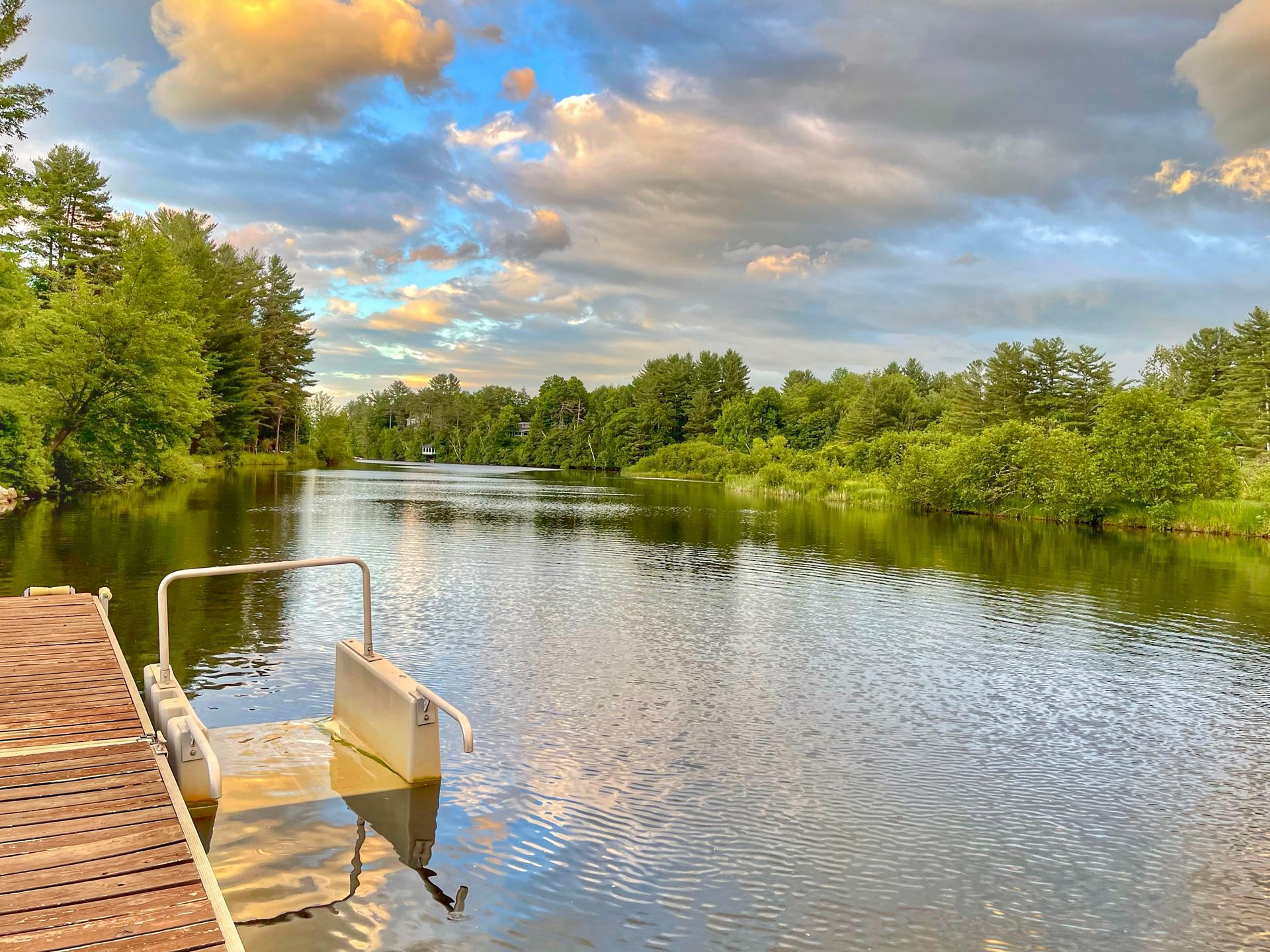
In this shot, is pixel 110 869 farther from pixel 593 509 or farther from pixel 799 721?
pixel 593 509

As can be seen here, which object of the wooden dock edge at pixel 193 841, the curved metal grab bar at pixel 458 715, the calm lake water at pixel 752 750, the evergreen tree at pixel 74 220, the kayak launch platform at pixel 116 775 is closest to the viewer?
the wooden dock edge at pixel 193 841

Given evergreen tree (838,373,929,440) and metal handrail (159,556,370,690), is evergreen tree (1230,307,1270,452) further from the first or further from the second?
metal handrail (159,556,370,690)

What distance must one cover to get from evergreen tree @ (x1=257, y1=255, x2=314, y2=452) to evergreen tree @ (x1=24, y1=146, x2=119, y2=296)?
2500 centimetres

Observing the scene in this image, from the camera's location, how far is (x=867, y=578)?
23.6 m

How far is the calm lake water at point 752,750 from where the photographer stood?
623cm

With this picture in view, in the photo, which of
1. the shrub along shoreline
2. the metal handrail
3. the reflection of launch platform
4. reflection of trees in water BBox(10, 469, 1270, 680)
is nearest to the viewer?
the reflection of launch platform

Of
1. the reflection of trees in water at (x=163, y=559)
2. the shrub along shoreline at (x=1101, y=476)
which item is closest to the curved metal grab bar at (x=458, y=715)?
the reflection of trees in water at (x=163, y=559)

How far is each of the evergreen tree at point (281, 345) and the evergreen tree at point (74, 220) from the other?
984 inches

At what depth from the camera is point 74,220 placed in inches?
2443

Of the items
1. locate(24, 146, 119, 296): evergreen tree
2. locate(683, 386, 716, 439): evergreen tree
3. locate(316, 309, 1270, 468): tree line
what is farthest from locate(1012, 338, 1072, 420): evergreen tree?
locate(24, 146, 119, 296): evergreen tree

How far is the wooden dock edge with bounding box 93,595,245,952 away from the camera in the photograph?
434cm

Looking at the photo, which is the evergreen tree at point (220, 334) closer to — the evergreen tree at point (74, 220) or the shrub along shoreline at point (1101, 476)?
the evergreen tree at point (74, 220)

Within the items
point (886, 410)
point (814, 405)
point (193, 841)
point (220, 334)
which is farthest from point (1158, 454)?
point (814, 405)

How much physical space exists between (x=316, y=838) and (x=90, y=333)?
129ft
